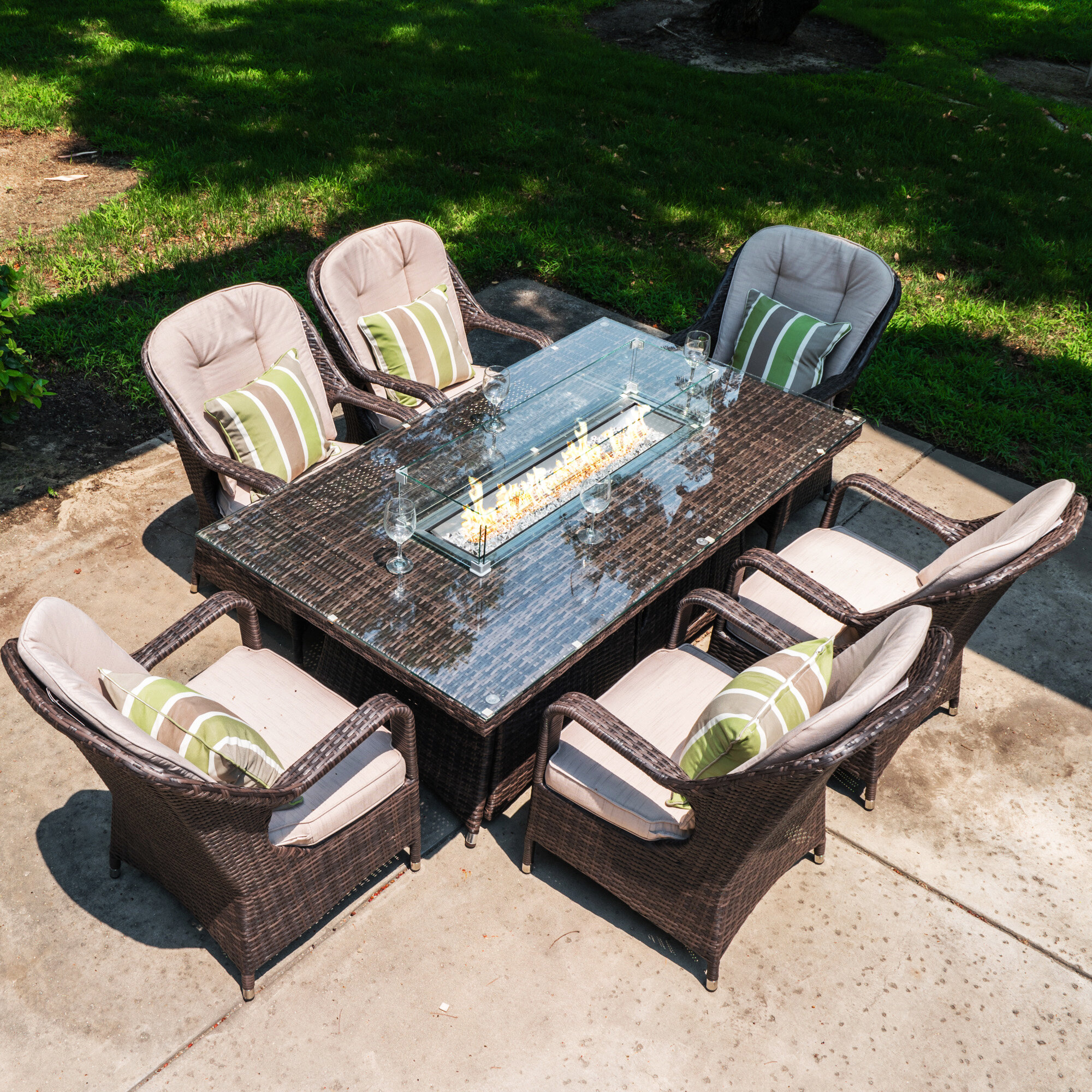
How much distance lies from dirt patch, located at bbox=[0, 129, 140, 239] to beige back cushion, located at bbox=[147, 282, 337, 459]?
383cm

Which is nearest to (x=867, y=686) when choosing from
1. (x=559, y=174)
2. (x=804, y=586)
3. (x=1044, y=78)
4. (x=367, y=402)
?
(x=804, y=586)

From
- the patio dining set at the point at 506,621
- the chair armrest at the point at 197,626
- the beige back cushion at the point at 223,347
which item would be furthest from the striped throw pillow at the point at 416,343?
the chair armrest at the point at 197,626

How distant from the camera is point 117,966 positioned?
2742mm

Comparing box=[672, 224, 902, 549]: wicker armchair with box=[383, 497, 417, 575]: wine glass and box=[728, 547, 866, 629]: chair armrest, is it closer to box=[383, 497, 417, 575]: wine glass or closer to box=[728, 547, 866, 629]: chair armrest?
box=[728, 547, 866, 629]: chair armrest

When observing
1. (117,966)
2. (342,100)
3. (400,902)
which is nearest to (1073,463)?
(400,902)

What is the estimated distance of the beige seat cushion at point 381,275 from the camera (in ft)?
14.4

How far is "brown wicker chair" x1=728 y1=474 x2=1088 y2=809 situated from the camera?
288cm

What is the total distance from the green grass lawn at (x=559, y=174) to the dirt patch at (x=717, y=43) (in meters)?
0.49

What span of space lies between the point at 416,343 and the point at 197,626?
2.02 m

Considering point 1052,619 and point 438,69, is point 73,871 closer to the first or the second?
point 1052,619

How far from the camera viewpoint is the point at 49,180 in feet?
24.4

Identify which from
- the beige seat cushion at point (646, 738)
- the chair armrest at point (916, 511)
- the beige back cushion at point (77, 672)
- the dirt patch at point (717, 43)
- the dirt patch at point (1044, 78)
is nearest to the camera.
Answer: the beige back cushion at point (77, 672)

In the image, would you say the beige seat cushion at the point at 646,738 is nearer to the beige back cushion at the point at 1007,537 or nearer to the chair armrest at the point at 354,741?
the chair armrest at the point at 354,741

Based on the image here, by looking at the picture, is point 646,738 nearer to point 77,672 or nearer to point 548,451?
point 548,451
